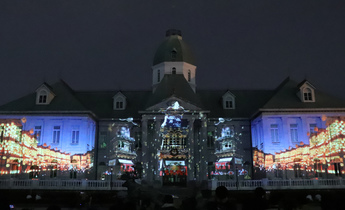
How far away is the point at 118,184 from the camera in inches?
1242

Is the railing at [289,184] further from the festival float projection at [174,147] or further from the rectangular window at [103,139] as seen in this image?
the rectangular window at [103,139]

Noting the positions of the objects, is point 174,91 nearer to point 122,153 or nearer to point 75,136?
point 122,153

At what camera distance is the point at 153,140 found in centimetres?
3972

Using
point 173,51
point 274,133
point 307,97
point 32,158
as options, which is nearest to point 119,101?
point 173,51

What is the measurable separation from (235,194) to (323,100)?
19.1m

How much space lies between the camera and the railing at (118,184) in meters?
30.7

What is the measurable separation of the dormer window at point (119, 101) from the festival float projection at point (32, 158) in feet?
26.1

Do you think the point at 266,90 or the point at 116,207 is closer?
the point at 116,207

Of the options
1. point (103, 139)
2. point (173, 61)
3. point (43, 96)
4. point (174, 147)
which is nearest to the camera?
point (174, 147)

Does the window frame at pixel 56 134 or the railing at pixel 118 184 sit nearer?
the railing at pixel 118 184

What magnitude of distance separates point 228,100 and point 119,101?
14519 millimetres

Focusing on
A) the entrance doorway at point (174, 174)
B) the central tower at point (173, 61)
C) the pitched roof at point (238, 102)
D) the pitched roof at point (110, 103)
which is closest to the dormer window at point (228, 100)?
the pitched roof at point (238, 102)

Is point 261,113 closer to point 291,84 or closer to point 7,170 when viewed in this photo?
point 291,84

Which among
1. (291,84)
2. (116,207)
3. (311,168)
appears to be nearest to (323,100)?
(291,84)
